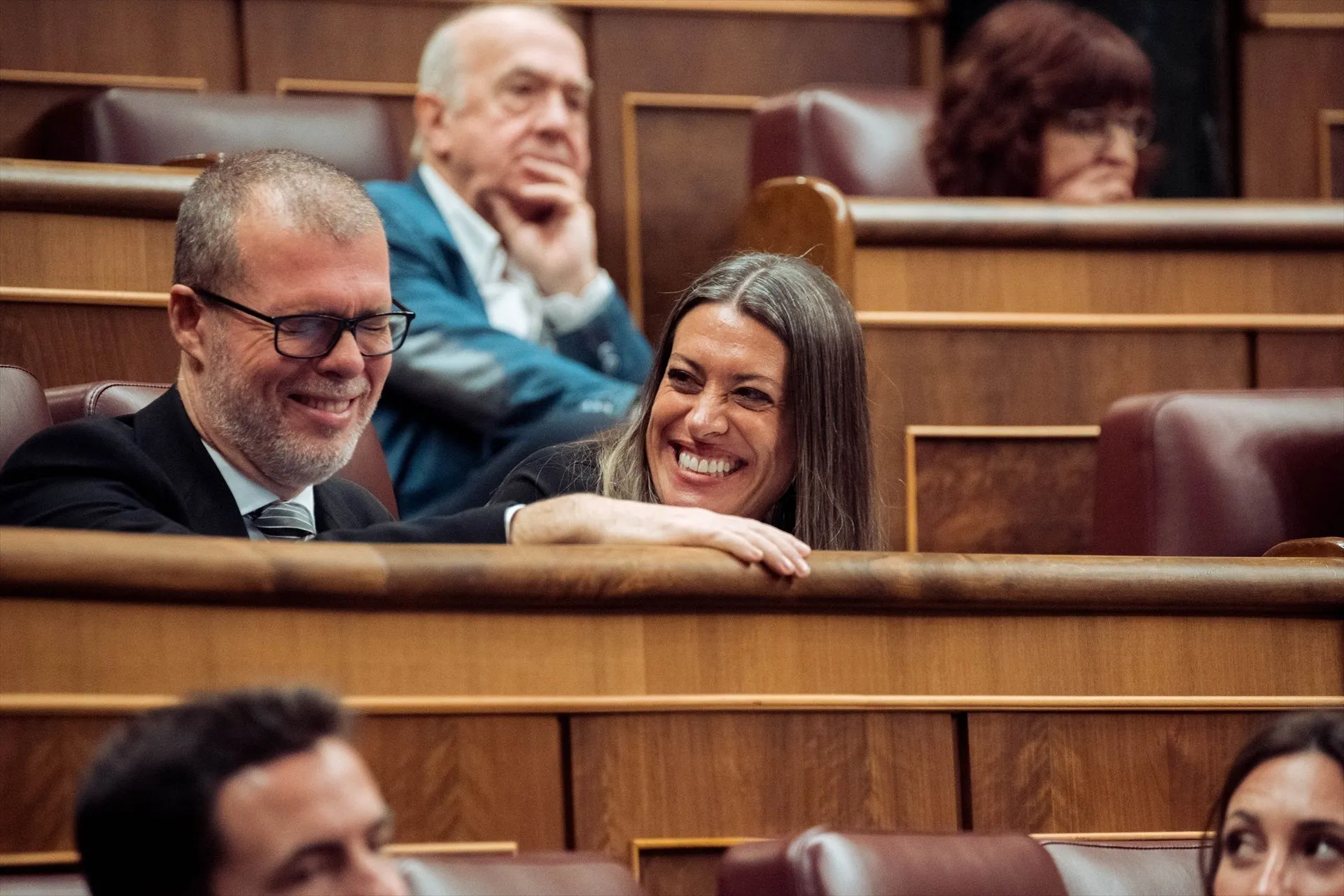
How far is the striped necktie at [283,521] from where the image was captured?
822 mm

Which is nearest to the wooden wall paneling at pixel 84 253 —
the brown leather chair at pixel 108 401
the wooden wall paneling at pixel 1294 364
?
the brown leather chair at pixel 108 401

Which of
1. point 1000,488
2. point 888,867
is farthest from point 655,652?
point 1000,488

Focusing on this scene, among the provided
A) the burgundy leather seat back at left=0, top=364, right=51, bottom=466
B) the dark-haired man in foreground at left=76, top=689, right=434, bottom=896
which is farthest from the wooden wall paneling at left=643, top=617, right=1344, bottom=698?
the burgundy leather seat back at left=0, top=364, right=51, bottom=466

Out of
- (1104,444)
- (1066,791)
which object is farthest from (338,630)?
(1104,444)

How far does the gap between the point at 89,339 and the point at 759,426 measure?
395mm

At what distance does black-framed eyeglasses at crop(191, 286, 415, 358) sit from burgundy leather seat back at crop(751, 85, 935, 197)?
2.10 feet

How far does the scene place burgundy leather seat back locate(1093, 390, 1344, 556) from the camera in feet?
3.17

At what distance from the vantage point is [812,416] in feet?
3.06

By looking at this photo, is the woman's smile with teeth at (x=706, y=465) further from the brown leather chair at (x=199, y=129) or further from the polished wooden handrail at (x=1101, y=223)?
the brown leather chair at (x=199, y=129)

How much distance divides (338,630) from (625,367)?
0.69m

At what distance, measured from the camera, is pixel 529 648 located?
0.67 metres

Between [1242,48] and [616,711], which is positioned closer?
[616,711]

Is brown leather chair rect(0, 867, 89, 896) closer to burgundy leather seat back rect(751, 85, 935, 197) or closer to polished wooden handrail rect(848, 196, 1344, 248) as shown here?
polished wooden handrail rect(848, 196, 1344, 248)

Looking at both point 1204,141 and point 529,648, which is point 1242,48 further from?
point 529,648
